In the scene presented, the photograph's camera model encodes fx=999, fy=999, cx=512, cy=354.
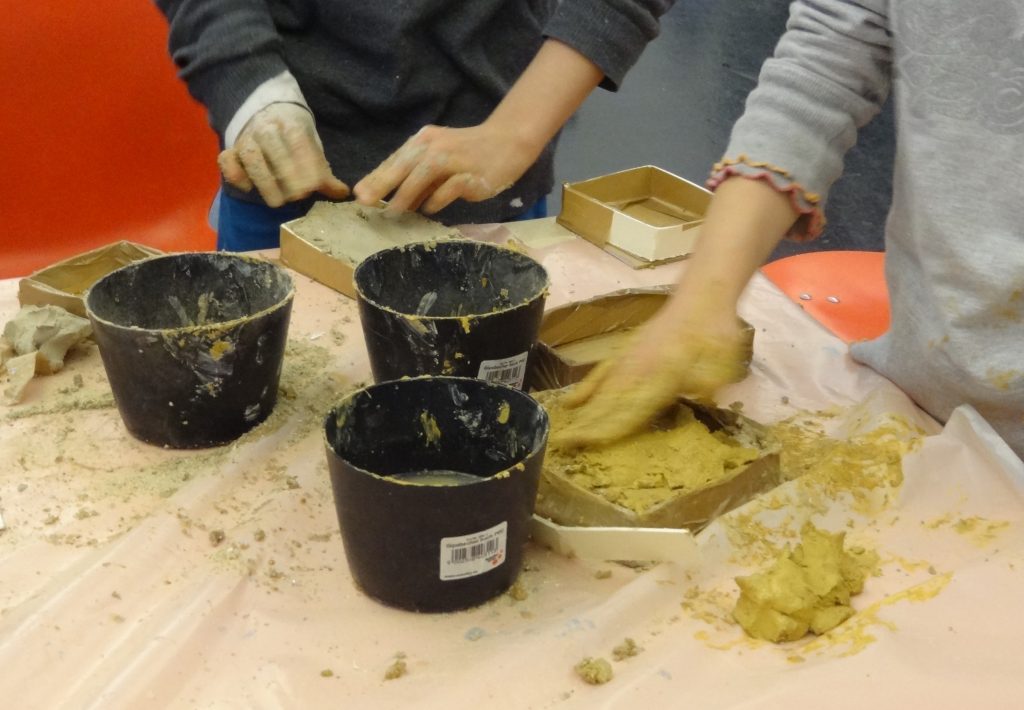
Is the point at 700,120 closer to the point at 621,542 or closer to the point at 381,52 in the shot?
the point at 381,52

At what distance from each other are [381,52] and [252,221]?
13.0 inches

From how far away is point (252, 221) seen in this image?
4.94 ft

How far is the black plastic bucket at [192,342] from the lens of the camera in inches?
35.9

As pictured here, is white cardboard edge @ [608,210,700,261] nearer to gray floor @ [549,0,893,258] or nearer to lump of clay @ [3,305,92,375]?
lump of clay @ [3,305,92,375]

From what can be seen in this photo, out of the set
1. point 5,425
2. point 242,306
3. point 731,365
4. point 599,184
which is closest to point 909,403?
point 731,365

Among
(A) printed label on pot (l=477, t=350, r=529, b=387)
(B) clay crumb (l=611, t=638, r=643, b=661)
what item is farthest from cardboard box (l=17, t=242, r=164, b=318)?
(B) clay crumb (l=611, t=638, r=643, b=661)

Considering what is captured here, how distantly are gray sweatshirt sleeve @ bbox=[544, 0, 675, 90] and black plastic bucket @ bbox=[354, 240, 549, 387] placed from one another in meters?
0.44

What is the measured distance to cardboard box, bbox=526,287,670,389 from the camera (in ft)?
3.56

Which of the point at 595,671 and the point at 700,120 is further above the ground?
the point at 595,671

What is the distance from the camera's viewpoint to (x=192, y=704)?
26.9 inches

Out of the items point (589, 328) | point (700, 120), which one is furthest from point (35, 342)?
point (700, 120)

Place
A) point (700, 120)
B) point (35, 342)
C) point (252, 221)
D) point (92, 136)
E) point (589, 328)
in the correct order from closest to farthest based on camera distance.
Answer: point (35, 342) → point (589, 328) → point (252, 221) → point (92, 136) → point (700, 120)

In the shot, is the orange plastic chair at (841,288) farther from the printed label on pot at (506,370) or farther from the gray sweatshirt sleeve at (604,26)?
the printed label on pot at (506,370)

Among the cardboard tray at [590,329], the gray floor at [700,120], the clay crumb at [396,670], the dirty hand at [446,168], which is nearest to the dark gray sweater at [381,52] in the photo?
the dirty hand at [446,168]
